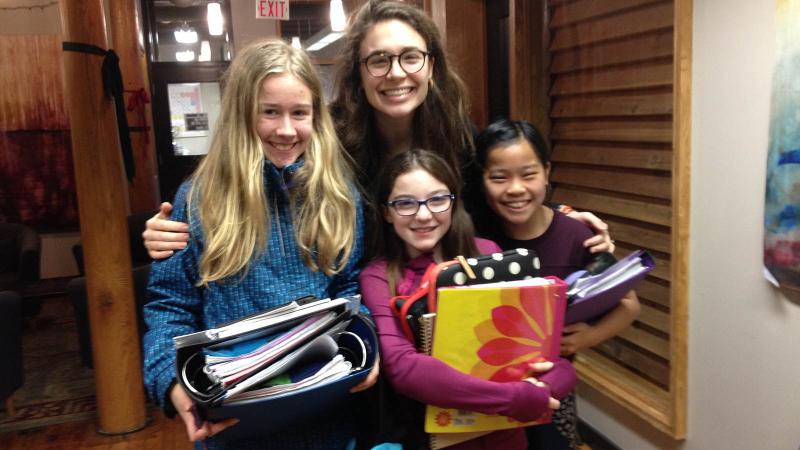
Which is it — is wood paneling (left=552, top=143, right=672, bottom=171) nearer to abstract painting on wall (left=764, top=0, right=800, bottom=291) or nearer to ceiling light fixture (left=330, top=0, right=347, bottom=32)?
abstract painting on wall (left=764, top=0, right=800, bottom=291)

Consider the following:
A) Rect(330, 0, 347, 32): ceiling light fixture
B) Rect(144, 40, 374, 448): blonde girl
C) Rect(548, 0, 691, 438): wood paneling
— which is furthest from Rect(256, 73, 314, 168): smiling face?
Rect(330, 0, 347, 32): ceiling light fixture

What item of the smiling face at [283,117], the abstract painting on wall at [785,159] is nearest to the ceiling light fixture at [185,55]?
the smiling face at [283,117]

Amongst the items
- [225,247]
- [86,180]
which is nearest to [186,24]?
[86,180]

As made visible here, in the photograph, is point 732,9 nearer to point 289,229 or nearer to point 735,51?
point 735,51

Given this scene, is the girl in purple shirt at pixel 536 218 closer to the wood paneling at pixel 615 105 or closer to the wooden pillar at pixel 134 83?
the wood paneling at pixel 615 105

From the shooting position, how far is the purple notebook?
134 centimetres

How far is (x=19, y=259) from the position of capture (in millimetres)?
4656

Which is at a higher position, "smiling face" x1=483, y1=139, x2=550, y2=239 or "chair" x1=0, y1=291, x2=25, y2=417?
"smiling face" x1=483, y1=139, x2=550, y2=239

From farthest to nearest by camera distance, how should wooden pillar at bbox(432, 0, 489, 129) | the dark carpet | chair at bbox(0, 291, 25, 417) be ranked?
wooden pillar at bbox(432, 0, 489, 129) → the dark carpet → chair at bbox(0, 291, 25, 417)

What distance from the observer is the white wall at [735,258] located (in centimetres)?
183

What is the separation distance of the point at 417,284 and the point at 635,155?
143cm

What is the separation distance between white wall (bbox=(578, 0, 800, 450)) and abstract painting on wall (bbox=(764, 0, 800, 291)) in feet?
0.20

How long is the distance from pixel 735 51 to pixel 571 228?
2.67ft

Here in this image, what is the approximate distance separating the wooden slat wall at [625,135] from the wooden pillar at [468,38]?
69cm
